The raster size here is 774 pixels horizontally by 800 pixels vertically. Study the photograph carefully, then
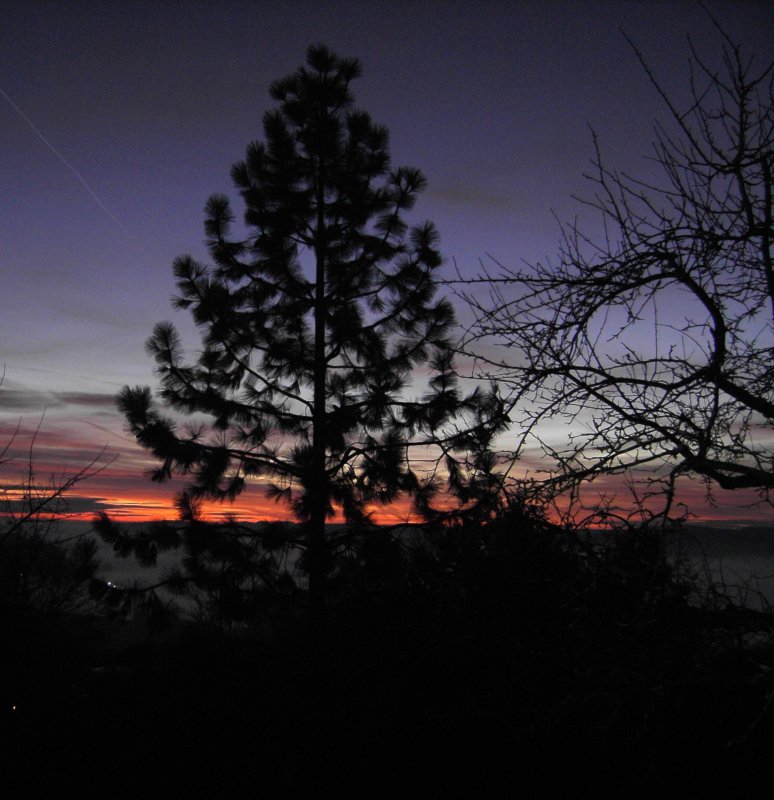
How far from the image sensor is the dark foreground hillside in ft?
13.2

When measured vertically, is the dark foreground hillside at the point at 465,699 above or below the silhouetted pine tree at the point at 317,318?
below

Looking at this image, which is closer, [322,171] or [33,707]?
[33,707]

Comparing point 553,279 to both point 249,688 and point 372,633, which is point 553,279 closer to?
point 372,633

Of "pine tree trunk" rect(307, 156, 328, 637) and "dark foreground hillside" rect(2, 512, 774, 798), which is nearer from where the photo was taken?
"dark foreground hillside" rect(2, 512, 774, 798)

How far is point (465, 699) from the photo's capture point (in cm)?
→ 574

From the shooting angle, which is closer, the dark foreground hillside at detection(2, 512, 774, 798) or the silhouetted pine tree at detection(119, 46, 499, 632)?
the dark foreground hillside at detection(2, 512, 774, 798)

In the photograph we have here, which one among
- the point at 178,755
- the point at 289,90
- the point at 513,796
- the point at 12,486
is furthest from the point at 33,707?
the point at 289,90

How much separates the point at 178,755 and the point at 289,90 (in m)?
11.2

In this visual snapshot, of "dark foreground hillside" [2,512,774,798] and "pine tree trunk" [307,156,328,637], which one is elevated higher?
"pine tree trunk" [307,156,328,637]

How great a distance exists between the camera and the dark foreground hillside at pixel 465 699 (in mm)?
4020

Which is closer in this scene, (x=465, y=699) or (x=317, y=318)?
(x=465, y=699)

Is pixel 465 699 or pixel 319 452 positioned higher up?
pixel 319 452

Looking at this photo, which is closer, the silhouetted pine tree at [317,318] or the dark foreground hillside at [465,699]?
the dark foreground hillside at [465,699]

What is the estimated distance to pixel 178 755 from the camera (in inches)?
270
